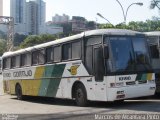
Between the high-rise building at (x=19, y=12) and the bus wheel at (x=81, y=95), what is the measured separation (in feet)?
385

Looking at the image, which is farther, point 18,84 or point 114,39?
point 18,84

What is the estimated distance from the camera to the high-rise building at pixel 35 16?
466 ft

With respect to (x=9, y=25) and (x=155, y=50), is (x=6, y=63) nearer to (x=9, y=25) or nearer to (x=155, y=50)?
(x=155, y=50)

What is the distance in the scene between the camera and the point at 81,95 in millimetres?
15125

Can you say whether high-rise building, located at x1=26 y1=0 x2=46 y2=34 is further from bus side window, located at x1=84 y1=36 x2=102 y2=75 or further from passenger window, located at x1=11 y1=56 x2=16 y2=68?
bus side window, located at x1=84 y1=36 x2=102 y2=75

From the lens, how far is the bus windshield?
1387 cm

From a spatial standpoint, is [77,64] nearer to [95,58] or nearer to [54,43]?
[95,58]

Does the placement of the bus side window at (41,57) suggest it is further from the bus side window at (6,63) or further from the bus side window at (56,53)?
the bus side window at (6,63)

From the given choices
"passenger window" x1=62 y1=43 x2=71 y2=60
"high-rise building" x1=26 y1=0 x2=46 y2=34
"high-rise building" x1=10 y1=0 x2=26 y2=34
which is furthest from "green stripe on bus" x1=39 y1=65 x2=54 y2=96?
"high-rise building" x1=26 y1=0 x2=46 y2=34

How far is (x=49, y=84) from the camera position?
59.4 ft

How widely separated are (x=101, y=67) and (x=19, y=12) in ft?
416

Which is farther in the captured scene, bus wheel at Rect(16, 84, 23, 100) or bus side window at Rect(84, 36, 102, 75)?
bus wheel at Rect(16, 84, 23, 100)

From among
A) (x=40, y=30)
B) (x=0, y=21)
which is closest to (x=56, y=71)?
(x=0, y=21)

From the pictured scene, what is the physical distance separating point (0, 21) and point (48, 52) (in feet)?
176
